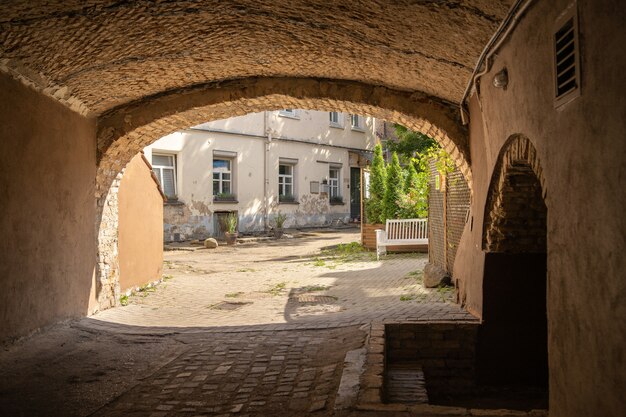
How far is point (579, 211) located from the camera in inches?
103

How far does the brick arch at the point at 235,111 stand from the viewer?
Answer: 6676mm

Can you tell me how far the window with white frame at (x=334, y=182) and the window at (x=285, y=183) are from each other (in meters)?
2.40

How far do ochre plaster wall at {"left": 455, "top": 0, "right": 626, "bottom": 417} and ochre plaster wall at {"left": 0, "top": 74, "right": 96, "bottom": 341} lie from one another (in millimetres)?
4219

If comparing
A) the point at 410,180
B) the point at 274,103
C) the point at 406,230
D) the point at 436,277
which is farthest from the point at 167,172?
the point at 436,277

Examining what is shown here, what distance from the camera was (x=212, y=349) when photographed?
18.0ft

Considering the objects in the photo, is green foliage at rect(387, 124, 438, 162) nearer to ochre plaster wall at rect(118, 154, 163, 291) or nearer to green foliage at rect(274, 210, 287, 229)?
green foliage at rect(274, 210, 287, 229)

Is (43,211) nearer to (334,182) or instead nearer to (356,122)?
(334,182)

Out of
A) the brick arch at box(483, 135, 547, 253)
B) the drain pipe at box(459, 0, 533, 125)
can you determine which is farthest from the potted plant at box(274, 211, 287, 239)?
the drain pipe at box(459, 0, 533, 125)

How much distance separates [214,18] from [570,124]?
277cm

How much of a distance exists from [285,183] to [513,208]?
1696 centimetres

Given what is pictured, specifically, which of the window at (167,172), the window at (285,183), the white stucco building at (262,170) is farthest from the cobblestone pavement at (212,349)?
the window at (285,183)

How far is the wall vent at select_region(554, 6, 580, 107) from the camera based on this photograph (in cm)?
253

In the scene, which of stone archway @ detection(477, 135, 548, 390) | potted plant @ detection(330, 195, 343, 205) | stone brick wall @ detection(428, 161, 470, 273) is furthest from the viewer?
potted plant @ detection(330, 195, 343, 205)

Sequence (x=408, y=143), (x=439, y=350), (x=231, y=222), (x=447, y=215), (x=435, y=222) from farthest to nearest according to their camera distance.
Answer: (x=408, y=143), (x=231, y=222), (x=435, y=222), (x=447, y=215), (x=439, y=350)
